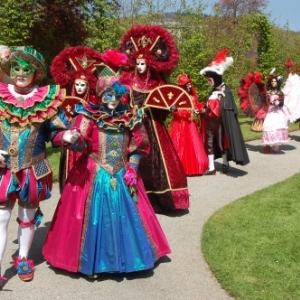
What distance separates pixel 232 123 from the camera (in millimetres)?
7711

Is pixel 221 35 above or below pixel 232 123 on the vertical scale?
above

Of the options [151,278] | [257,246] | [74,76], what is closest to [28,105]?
[151,278]

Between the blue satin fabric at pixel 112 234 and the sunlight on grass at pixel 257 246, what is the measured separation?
0.73 meters

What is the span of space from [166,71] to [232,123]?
2.31 metres

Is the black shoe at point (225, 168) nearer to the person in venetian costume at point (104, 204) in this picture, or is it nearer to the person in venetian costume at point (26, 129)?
the person in venetian costume at point (104, 204)

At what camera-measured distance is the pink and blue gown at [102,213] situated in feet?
12.7

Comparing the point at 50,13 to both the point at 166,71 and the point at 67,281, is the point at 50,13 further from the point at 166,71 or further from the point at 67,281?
the point at 67,281

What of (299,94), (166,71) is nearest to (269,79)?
(299,94)

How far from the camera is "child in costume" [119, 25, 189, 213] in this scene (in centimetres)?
570

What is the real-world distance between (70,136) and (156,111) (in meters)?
2.32

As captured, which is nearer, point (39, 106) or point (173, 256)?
point (39, 106)

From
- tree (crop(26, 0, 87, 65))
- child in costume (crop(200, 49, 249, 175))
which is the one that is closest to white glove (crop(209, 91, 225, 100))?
child in costume (crop(200, 49, 249, 175))

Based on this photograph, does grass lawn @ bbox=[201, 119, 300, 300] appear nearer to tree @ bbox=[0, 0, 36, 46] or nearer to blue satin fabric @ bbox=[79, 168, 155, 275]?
blue satin fabric @ bbox=[79, 168, 155, 275]

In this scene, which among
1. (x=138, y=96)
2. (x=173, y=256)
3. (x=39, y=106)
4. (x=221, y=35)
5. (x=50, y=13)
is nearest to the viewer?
(x=39, y=106)
